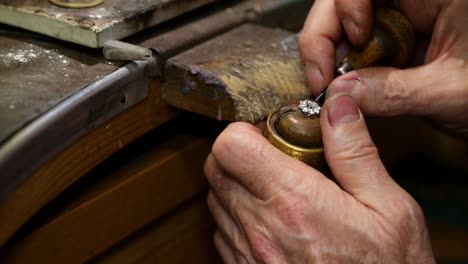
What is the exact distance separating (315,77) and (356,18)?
0.35 feet

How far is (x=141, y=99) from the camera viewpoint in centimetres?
79

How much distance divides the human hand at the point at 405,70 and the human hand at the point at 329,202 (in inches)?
3.0

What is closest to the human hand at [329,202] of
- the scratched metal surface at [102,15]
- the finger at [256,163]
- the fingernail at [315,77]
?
the finger at [256,163]

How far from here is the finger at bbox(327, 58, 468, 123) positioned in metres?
0.80

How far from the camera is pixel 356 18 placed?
797 mm

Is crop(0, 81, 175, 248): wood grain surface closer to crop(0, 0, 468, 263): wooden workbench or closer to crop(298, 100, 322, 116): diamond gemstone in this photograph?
crop(0, 0, 468, 263): wooden workbench

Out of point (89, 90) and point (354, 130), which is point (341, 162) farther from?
point (89, 90)

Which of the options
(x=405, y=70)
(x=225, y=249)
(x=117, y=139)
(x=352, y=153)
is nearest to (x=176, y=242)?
(x=225, y=249)

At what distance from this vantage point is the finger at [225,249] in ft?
2.77

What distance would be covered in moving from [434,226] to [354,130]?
1216 millimetres

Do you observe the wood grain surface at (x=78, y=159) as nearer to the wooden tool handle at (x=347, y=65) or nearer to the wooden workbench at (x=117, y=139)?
the wooden workbench at (x=117, y=139)

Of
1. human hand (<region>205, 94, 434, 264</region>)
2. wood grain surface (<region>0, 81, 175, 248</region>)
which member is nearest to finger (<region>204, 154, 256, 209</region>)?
human hand (<region>205, 94, 434, 264</region>)

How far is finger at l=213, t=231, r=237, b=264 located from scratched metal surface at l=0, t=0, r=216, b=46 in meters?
0.33

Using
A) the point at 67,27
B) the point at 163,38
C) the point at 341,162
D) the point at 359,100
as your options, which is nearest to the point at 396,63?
the point at 359,100
